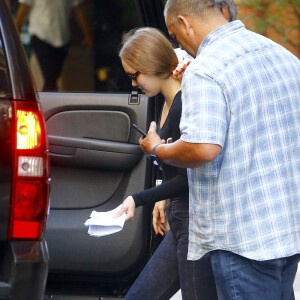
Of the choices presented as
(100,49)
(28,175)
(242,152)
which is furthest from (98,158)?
(242,152)

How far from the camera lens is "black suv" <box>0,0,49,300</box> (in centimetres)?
379

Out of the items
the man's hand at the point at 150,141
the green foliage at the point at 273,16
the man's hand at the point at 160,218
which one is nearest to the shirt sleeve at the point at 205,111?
the man's hand at the point at 150,141

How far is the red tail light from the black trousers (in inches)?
58.5

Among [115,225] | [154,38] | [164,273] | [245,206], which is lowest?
[164,273]

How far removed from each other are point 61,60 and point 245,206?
2185mm

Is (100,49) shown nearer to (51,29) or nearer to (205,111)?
(51,29)

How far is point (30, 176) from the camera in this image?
3.87 metres

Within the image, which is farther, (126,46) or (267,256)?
(126,46)

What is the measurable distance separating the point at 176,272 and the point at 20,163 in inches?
36.3

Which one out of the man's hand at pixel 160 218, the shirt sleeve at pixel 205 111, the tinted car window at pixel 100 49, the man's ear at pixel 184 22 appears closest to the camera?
the shirt sleeve at pixel 205 111

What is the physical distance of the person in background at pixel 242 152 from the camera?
3.44m

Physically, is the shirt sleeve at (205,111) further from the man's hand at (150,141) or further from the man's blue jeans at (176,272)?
the man's blue jeans at (176,272)

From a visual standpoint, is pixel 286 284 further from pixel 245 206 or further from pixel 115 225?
pixel 115 225

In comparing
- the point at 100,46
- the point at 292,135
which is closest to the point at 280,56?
the point at 292,135
